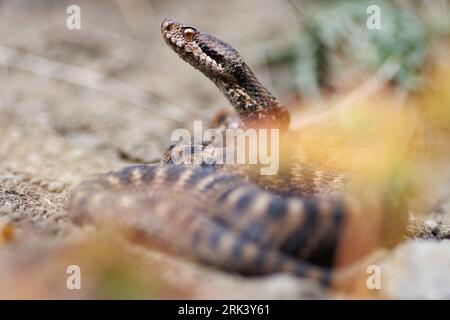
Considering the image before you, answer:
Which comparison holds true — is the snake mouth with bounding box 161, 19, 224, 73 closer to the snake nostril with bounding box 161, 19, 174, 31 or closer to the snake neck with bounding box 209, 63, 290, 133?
the snake nostril with bounding box 161, 19, 174, 31

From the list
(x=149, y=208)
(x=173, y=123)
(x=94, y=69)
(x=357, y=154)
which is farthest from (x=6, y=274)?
(x=94, y=69)

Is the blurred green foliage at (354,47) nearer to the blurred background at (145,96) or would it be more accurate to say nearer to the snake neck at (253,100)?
the blurred background at (145,96)

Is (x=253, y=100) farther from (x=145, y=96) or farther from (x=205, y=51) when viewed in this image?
(x=145, y=96)

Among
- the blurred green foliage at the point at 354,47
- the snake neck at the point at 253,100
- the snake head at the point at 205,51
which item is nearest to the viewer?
the snake head at the point at 205,51

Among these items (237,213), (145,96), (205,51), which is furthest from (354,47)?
(237,213)

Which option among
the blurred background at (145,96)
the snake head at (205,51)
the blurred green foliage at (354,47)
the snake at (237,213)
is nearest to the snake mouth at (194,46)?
the snake head at (205,51)

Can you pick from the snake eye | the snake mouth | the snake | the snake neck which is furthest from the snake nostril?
the snake

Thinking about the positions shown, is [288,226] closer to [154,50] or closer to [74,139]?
[74,139]
